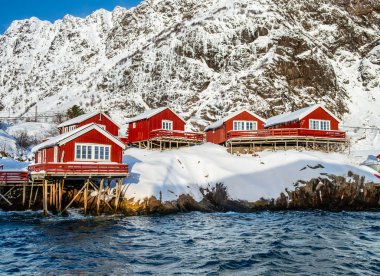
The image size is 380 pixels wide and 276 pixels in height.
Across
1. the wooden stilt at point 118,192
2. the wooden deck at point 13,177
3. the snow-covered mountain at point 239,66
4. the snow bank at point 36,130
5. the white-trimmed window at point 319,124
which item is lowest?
the wooden stilt at point 118,192

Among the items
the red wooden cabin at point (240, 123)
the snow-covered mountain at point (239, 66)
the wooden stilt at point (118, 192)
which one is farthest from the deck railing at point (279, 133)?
the snow-covered mountain at point (239, 66)

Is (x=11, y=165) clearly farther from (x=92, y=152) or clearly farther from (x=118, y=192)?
(x=118, y=192)

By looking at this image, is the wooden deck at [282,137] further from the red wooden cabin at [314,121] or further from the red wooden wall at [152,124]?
the red wooden wall at [152,124]

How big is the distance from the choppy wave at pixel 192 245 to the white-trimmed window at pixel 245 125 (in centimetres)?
2038

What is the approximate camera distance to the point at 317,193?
4200 cm

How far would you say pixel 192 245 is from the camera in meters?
24.3

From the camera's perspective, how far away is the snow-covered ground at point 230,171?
40406 mm

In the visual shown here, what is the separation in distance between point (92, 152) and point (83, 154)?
2.80ft

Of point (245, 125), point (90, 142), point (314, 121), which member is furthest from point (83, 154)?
point (314, 121)

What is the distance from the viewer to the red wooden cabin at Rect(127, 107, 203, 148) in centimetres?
5119

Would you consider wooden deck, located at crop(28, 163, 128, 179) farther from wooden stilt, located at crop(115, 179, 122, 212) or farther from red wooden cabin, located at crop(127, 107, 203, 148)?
red wooden cabin, located at crop(127, 107, 203, 148)

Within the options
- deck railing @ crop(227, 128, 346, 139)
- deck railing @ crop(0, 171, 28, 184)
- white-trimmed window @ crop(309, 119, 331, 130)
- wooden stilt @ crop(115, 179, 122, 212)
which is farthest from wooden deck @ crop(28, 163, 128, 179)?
white-trimmed window @ crop(309, 119, 331, 130)

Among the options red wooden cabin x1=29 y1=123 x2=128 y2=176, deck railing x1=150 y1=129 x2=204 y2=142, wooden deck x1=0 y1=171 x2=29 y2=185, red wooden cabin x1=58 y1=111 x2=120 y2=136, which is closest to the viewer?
red wooden cabin x1=29 y1=123 x2=128 y2=176

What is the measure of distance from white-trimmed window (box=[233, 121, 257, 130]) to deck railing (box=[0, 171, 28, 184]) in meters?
26.8
